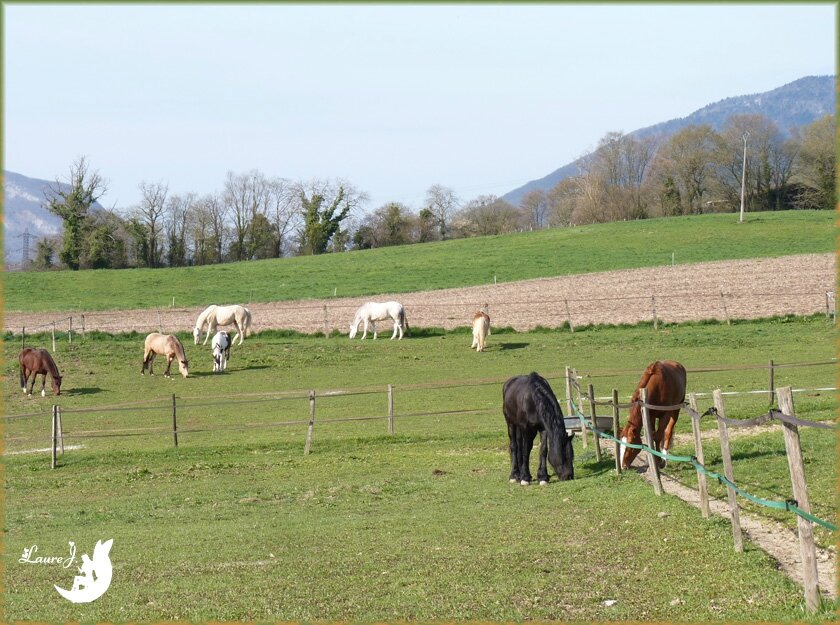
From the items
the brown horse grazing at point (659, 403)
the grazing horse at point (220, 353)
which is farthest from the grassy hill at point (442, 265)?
the brown horse grazing at point (659, 403)

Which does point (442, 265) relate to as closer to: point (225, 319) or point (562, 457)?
point (225, 319)

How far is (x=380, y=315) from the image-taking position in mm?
34219

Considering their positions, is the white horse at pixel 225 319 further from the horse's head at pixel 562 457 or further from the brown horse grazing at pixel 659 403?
the horse's head at pixel 562 457

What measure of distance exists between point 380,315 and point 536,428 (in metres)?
21.2

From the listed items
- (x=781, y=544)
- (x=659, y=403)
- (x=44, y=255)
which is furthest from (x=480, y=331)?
(x=44, y=255)

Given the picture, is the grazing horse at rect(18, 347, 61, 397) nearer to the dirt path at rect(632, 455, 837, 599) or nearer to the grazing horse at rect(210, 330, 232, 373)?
→ the grazing horse at rect(210, 330, 232, 373)

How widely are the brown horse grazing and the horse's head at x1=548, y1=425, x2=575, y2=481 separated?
0.76m

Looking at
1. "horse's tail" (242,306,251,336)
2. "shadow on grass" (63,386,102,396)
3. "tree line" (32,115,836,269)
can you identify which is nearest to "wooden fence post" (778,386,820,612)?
"shadow on grass" (63,386,102,396)

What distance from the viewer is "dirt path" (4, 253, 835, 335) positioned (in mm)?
35594

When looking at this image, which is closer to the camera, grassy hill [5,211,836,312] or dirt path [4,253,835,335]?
dirt path [4,253,835,335]

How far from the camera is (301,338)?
34.5 m

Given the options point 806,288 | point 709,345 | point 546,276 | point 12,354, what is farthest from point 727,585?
point 546,276

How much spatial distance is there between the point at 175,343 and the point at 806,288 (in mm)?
24626

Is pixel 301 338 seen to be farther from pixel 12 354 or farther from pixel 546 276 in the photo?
pixel 546 276
